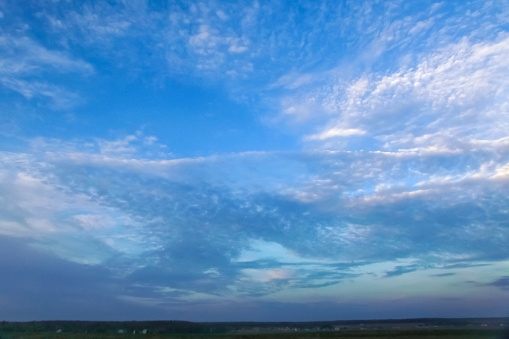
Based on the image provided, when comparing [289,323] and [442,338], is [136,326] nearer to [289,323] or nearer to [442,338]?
[289,323]

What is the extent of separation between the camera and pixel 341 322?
7756 inches

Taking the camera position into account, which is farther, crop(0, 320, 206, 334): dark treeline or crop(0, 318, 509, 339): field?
crop(0, 320, 206, 334): dark treeline

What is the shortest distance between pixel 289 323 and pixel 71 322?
8878 cm

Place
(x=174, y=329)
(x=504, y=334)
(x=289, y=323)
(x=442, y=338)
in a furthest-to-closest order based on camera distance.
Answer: (x=289, y=323), (x=174, y=329), (x=442, y=338), (x=504, y=334)

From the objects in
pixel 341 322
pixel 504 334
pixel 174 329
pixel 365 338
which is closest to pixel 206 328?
pixel 174 329

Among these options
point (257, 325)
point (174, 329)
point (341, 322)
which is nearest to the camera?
point (174, 329)

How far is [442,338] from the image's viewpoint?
6109 cm

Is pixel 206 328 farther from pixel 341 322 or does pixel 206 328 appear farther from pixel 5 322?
pixel 341 322

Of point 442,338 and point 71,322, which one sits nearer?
point 442,338

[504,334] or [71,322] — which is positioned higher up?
[71,322]

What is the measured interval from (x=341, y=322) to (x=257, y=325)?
5405 centimetres

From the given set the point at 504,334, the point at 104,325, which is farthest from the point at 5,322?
the point at 504,334

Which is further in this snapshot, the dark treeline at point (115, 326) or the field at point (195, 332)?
the dark treeline at point (115, 326)

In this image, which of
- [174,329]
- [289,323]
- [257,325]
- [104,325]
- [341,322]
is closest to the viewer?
[174,329]
